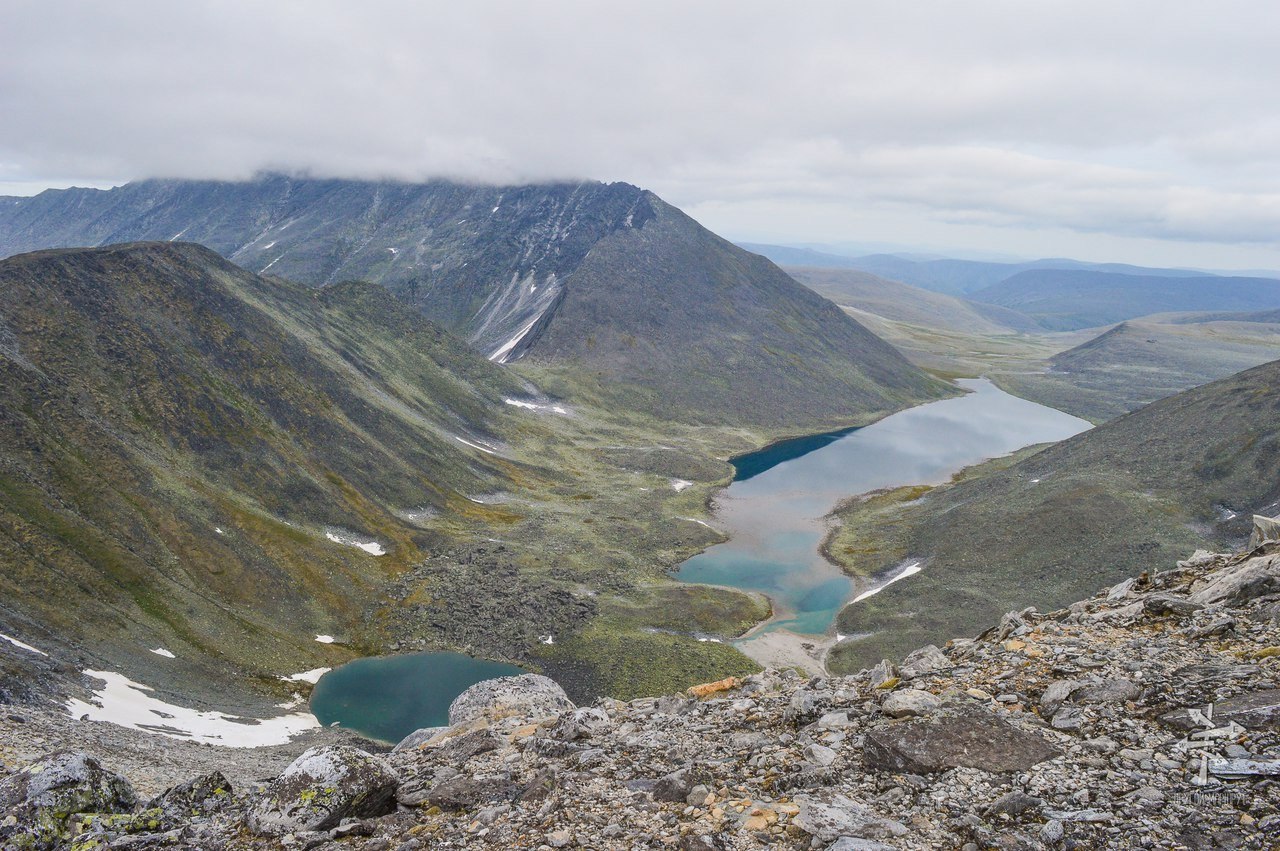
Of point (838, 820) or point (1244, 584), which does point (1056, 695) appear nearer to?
point (838, 820)

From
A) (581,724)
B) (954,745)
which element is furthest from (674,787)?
(954,745)

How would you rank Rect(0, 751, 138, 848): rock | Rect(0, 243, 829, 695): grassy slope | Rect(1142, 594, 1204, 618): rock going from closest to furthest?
Rect(0, 751, 138, 848): rock
Rect(1142, 594, 1204, 618): rock
Rect(0, 243, 829, 695): grassy slope

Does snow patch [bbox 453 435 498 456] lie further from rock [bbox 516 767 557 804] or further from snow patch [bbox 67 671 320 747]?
rock [bbox 516 767 557 804]

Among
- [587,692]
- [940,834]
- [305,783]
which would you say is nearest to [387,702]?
[587,692]

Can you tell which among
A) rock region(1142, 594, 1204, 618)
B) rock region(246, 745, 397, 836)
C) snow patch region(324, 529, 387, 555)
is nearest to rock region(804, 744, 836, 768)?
rock region(246, 745, 397, 836)

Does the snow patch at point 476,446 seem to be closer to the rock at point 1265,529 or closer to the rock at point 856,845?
the rock at point 1265,529
